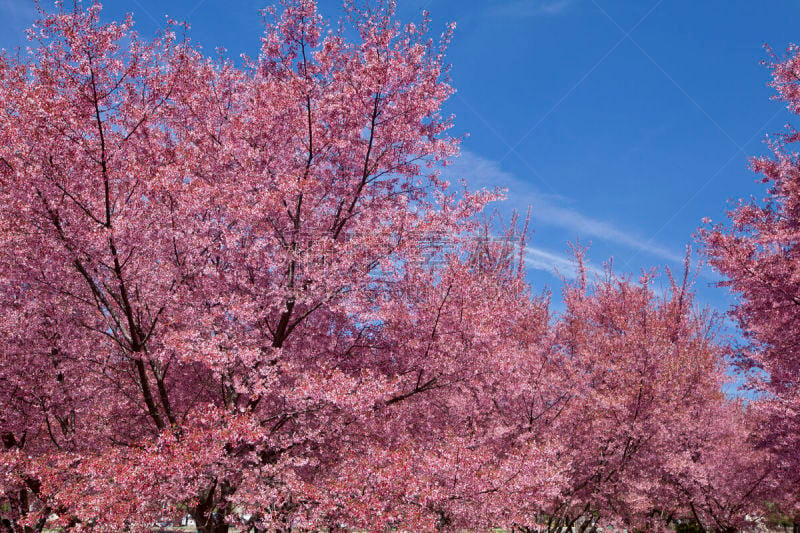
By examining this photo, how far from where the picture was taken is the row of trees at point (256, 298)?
24.5ft

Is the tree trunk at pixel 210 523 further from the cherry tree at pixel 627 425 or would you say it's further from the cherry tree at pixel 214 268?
the cherry tree at pixel 627 425

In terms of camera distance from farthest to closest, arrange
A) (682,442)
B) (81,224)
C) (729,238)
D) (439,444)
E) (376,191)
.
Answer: (682,442) < (729,238) < (376,191) < (439,444) < (81,224)

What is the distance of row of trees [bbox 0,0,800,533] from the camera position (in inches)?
295

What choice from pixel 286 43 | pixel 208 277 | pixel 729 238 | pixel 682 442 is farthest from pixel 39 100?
pixel 682 442

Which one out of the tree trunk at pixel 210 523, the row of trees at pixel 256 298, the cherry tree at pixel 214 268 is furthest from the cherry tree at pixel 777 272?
the tree trunk at pixel 210 523

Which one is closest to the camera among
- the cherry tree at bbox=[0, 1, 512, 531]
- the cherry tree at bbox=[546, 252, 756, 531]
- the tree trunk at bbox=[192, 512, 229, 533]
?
the cherry tree at bbox=[0, 1, 512, 531]

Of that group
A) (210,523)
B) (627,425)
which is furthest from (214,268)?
(627,425)

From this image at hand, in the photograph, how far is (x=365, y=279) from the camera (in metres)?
9.20

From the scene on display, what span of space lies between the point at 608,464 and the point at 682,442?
4553 millimetres

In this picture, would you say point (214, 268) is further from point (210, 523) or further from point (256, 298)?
point (210, 523)

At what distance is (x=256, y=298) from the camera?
350 inches

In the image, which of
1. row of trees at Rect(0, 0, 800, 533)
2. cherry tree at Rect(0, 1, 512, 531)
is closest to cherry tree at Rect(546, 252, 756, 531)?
row of trees at Rect(0, 0, 800, 533)

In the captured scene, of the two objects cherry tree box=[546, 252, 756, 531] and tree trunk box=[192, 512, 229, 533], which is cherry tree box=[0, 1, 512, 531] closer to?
tree trunk box=[192, 512, 229, 533]

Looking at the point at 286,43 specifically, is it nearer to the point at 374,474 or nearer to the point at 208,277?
the point at 208,277
